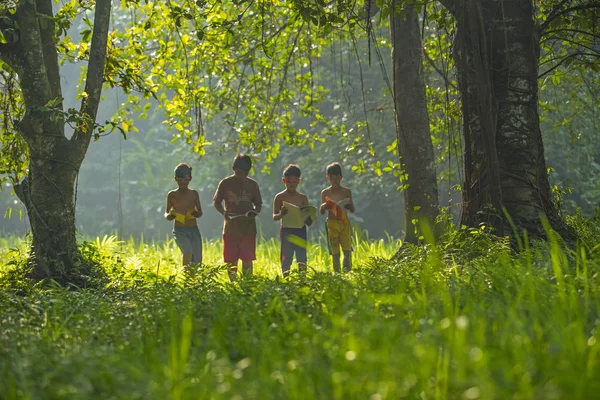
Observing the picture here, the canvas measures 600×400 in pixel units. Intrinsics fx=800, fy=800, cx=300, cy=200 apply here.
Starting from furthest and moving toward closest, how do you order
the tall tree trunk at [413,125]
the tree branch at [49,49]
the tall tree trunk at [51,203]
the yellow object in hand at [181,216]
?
the yellow object in hand at [181,216], the tall tree trunk at [413,125], the tree branch at [49,49], the tall tree trunk at [51,203]

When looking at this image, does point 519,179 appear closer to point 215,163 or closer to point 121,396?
point 121,396

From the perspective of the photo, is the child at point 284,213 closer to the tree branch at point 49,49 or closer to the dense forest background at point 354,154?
the dense forest background at point 354,154

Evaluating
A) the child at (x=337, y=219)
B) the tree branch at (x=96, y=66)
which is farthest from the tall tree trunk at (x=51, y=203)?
the child at (x=337, y=219)

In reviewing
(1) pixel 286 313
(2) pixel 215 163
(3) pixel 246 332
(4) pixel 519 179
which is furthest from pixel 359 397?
(2) pixel 215 163

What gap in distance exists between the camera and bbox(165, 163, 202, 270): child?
10.3 m

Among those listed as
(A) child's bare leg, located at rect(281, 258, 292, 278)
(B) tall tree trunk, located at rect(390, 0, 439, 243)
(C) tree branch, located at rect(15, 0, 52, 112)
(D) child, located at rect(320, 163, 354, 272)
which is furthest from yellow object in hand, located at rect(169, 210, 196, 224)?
(B) tall tree trunk, located at rect(390, 0, 439, 243)

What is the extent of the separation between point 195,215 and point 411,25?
3689mm

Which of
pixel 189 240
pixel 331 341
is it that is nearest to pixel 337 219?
pixel 189 240

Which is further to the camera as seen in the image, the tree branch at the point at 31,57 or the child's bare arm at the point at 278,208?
the child's bare arm at the point at 278,208

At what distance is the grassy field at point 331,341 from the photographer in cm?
290

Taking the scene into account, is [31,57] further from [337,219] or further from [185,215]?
[337,219]

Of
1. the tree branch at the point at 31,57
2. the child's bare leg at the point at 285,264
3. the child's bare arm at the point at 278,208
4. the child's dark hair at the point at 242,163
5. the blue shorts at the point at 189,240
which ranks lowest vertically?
the child's bare leg at the point at 285,264

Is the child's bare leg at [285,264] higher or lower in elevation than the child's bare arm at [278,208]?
lower

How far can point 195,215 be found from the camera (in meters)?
10.4
